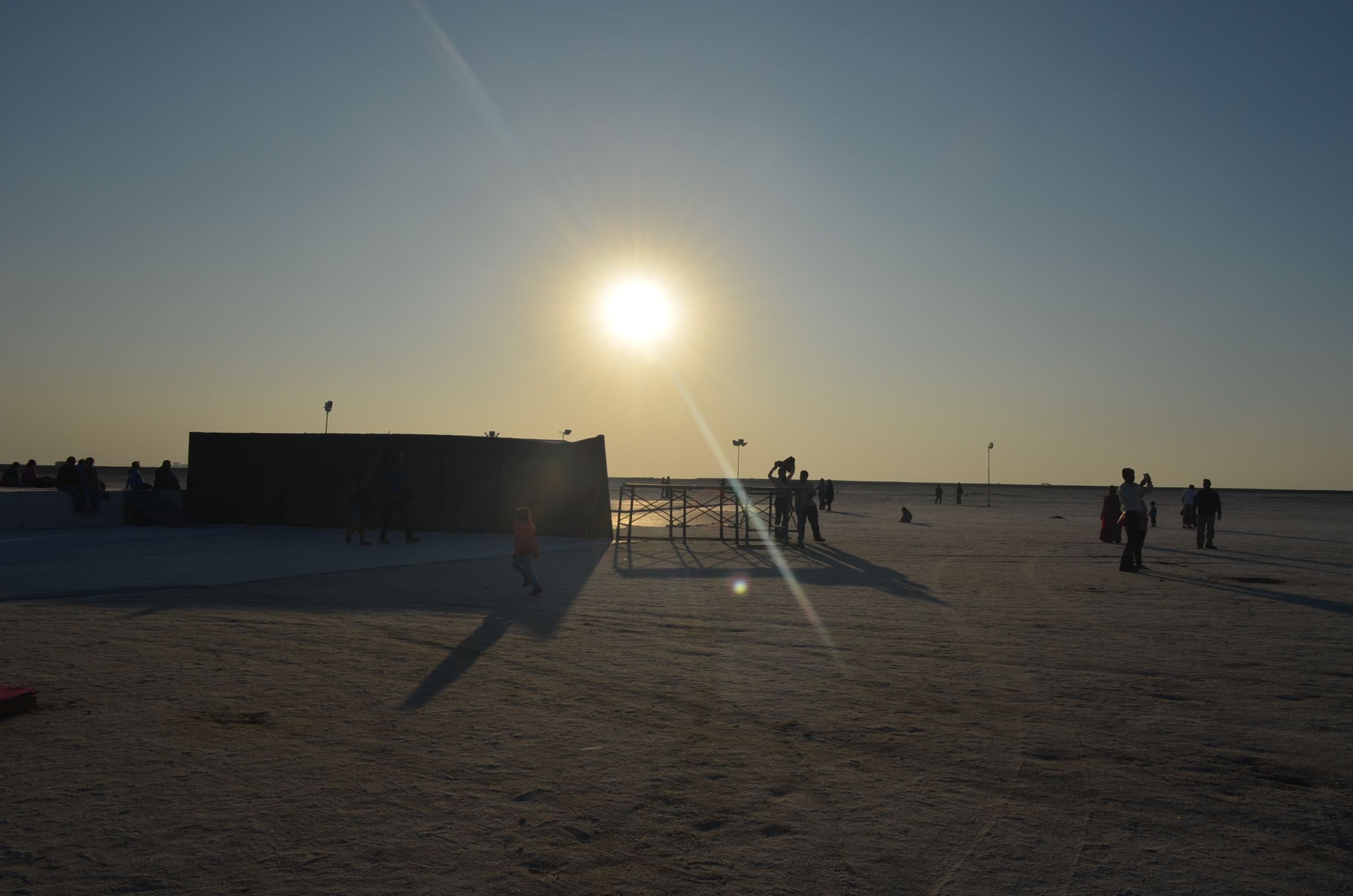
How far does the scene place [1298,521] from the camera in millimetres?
43562

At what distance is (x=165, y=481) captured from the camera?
25094 mm

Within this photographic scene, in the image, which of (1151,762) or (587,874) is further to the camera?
(1151,762)

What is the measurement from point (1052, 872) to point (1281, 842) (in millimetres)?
1276

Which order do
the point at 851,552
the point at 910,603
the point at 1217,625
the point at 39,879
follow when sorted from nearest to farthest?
1. the point at 39,879
2. the point at 1217,625
3. the point at 910,603
4. the point at 851,552

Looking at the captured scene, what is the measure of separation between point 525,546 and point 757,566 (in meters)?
→ 6.18

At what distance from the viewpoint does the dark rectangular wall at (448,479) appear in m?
22.9

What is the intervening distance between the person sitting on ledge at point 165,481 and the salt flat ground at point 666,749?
1582cm

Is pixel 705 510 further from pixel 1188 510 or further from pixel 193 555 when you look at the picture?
pixel 1188 510

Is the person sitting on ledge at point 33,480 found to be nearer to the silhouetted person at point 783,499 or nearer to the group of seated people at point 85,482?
the group of seated people at point 85,482

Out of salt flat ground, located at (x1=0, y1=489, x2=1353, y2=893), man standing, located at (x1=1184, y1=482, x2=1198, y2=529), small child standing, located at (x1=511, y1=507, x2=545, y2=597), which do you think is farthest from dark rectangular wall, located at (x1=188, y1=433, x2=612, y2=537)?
man standing, located at (x1=1184, y1=482, x2=1198, y2=529)

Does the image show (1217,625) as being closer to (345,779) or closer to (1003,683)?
(1003,683)

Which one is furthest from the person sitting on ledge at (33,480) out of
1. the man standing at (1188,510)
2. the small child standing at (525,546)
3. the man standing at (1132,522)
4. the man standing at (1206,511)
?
the man standing at (1188,510)

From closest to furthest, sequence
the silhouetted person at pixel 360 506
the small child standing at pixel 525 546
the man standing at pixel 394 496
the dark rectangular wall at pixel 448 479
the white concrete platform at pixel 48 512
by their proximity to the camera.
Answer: the small child standing at pixel 525 546 < the silhouetted person at pixel 360 506 < the man standing at pixel 394 496 < the white concrete platform at pixel 48 512 < the dark rectangular wall at pixel 448 479

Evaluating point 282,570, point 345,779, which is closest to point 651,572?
point 282,570
